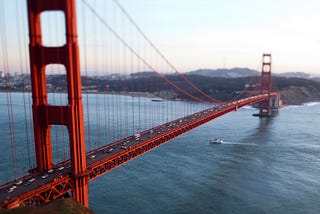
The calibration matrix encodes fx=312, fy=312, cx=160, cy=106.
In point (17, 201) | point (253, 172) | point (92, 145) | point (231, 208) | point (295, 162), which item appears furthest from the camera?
point (92, 145)

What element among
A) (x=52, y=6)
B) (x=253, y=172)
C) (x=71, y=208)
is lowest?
(x=253, y=172)

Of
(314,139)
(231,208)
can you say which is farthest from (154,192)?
(314,139)

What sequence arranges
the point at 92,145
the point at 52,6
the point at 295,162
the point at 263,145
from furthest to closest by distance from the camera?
the point at 263,145, the point at 92,145, the point at 295,162, the point at 52,6

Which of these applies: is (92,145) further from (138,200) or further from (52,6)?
(52,6)

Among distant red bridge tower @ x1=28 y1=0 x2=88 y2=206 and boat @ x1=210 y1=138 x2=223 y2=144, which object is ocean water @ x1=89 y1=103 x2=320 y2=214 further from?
distant red bridge tower @ x1=28 y1=0 x2=88 y2=206

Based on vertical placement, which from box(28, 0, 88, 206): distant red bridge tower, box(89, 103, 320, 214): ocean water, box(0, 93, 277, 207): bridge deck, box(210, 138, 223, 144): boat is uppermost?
box(28, 0, 88, 206): distant red bridge tower

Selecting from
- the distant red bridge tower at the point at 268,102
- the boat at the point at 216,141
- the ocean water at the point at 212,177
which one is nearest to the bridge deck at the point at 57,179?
the ocean water at the point at 212,177

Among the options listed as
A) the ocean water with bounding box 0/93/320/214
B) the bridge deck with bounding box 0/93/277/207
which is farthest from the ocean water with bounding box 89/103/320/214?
the bridge deck with bounding box 0/93/277/207

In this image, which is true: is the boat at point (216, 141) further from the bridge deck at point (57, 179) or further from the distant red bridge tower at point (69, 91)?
the distant red bridge tower at point (69, 91)
